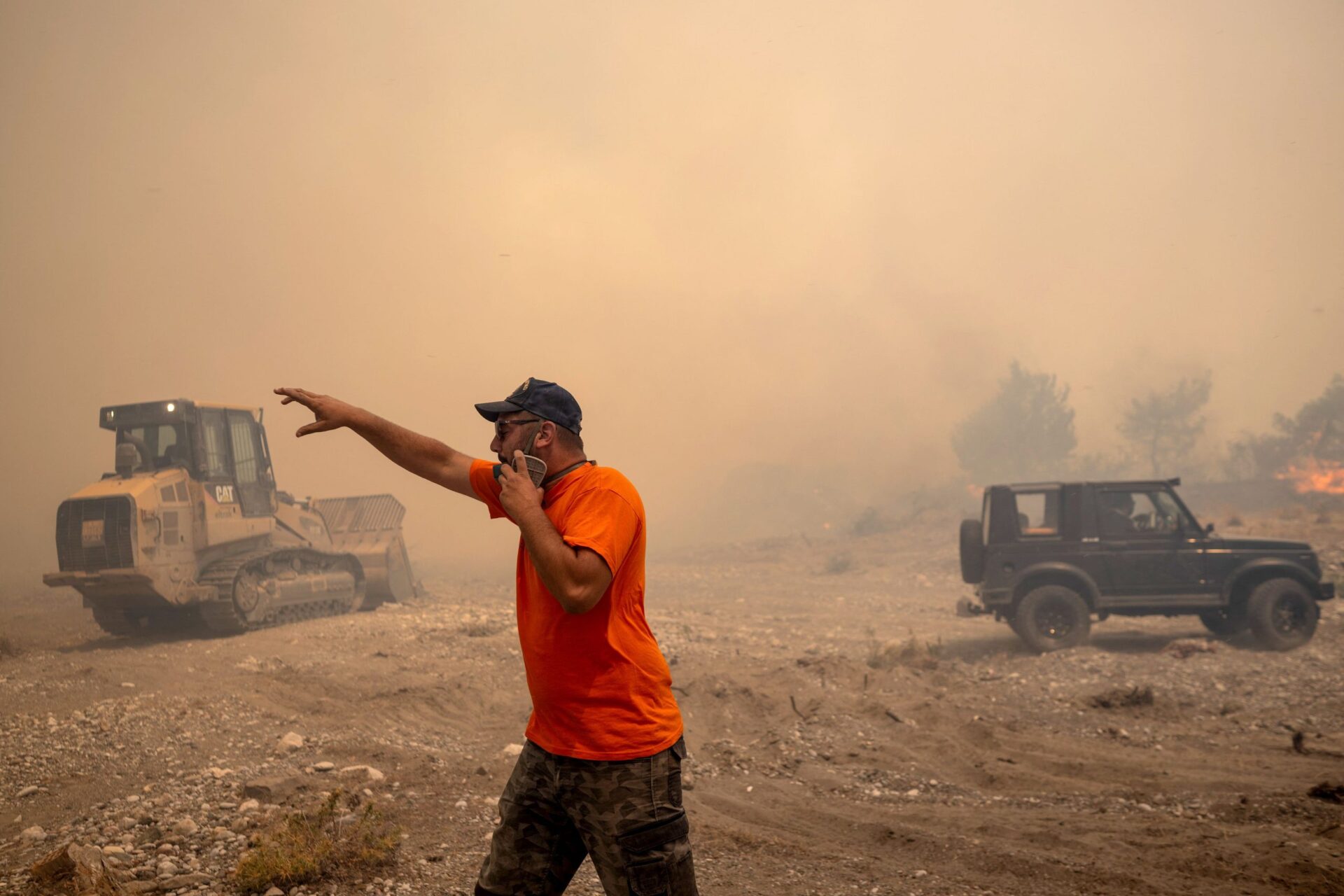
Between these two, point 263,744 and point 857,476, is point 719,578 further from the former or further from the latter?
point 857,476

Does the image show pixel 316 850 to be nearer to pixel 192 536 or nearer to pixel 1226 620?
pixel 192 536

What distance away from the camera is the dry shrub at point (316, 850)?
461cm

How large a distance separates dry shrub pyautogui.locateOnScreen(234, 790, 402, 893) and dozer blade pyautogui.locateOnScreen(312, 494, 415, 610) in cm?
1277

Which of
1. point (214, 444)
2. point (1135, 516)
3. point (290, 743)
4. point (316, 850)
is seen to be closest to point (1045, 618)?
point (1135, 516)

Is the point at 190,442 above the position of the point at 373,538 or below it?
above

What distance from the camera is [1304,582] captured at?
11.5 meters

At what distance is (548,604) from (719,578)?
2183 cm

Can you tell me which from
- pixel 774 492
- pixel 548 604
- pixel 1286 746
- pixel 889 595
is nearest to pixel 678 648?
pixel 1286 746

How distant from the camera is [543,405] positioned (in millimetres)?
2928

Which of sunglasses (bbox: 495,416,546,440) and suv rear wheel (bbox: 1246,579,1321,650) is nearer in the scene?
sunglasses (bbox: 495,416,546,440)

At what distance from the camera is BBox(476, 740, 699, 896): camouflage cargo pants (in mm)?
2688

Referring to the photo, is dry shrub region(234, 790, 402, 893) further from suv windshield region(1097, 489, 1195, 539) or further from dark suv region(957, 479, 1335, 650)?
suv windshield region(1097, 489, 1195, 539)

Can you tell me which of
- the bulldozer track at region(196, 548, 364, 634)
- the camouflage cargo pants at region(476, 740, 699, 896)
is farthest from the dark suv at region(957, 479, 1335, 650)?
the bulldozer track at region(196, 548, 364, 634)

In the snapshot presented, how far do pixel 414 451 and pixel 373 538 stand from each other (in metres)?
15.7
